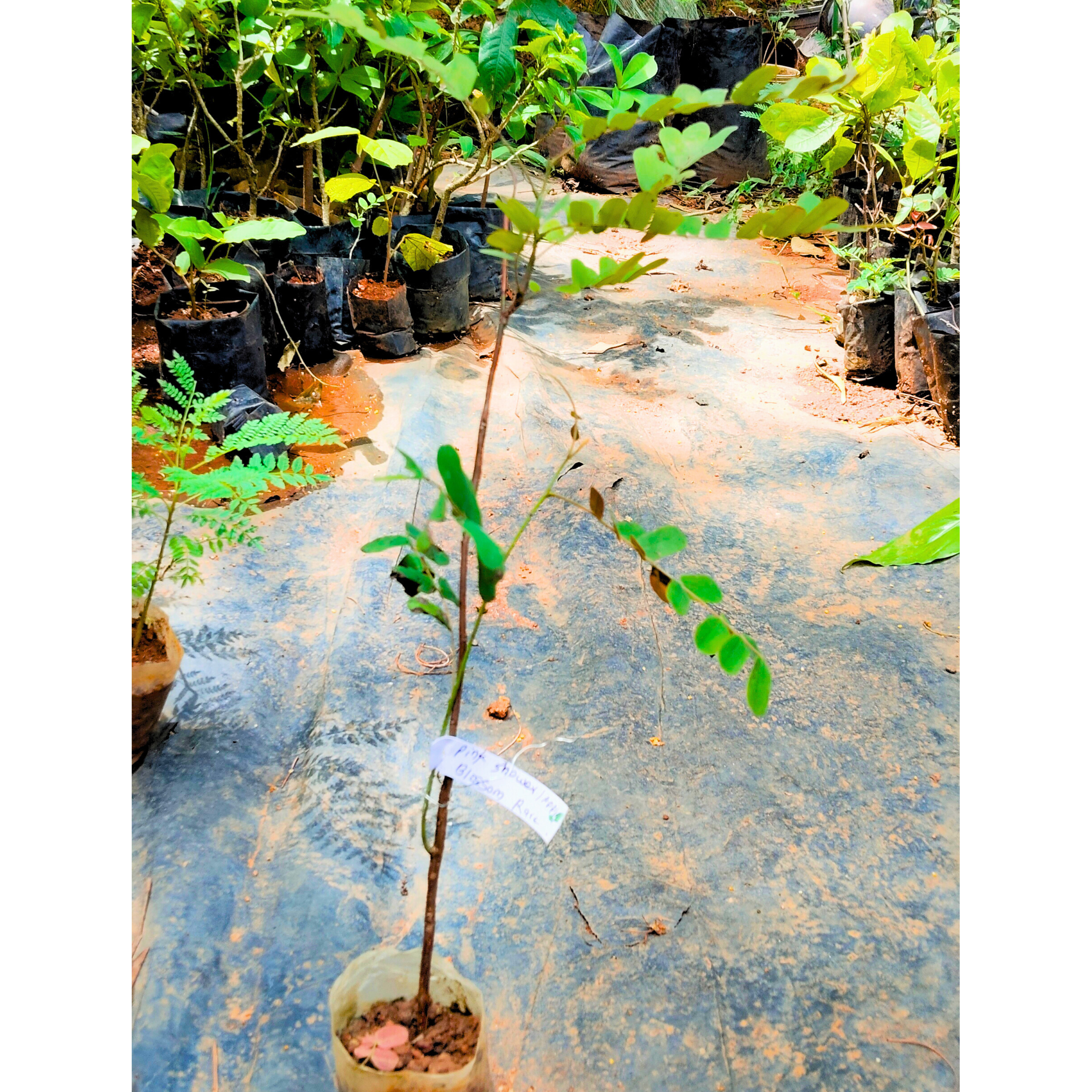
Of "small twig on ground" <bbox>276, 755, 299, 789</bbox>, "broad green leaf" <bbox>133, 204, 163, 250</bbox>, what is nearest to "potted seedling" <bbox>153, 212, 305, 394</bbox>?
"broad green leaf" <bbox>133, 204, 163, 250</bbox>

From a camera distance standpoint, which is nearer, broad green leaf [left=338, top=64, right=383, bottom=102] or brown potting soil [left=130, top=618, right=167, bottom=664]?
brown potting soil [left=130, top=618, right=167, bottom=664]

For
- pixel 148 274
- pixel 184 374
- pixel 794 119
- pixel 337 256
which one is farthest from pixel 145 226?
pixel 794 119

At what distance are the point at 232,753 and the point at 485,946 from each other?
588mm

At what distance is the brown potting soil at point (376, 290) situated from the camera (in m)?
→ 3.48

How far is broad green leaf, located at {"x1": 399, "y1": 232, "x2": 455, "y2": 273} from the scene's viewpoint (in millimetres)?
3459

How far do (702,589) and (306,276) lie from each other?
2923mm

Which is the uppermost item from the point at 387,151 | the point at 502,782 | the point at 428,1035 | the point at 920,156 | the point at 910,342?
the point at 920,156

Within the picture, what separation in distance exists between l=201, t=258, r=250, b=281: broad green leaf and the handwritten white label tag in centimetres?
203

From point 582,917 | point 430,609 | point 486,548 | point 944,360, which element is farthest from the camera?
point 944,360

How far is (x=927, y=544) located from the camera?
1.11 meters

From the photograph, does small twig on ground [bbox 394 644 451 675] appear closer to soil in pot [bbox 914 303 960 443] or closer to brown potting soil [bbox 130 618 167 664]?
brown potting soil [bbox 130 618 167 664]

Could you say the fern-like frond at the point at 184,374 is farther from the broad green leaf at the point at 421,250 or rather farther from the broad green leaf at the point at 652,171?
the broad green leaf at the point at 421,250

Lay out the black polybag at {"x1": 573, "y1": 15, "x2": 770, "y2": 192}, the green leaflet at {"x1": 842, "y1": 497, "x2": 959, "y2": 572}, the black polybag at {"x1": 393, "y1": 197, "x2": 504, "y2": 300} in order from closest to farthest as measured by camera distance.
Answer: the green leaflet at {"x1": 842, "y1": 497, "x2": 959, "y2": 572}, the black polybag at {"x1": 393, "y1": 197, "x2": 504, "y2": 300}, the black polybag at {"x1": 573, "y1": 15, "x2": 770, "y2": 192}

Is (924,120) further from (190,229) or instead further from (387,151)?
(190,229)
